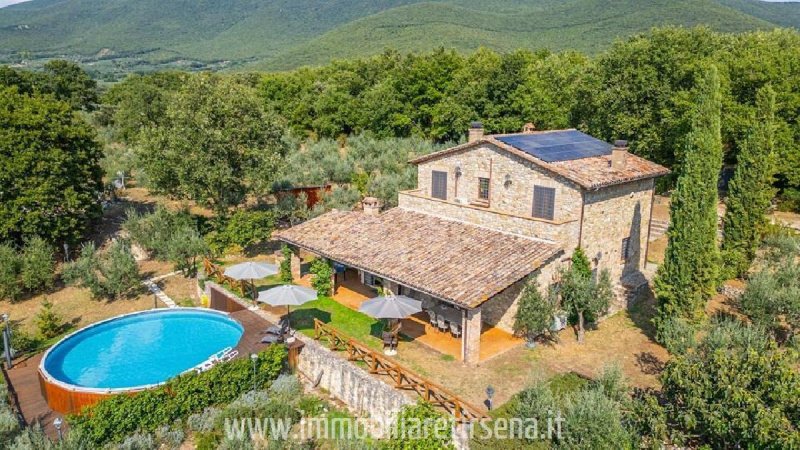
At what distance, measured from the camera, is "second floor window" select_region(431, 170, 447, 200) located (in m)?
27.0

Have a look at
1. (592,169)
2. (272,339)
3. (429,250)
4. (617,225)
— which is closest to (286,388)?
(272,339)

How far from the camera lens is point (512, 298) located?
2191 cm

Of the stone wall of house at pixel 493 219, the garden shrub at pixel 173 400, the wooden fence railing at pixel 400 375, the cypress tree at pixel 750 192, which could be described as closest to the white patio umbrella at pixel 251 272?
the wooden fence railing at pixel 400 375

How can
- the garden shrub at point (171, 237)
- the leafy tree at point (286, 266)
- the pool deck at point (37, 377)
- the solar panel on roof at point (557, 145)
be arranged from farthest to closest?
the garden shrub at point (171, 237), the leafy tree at point (286, 266), the solar panel on roof at point (557, 145), the pool deck at point (37, 377)

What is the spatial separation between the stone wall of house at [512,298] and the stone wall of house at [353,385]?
618 cm

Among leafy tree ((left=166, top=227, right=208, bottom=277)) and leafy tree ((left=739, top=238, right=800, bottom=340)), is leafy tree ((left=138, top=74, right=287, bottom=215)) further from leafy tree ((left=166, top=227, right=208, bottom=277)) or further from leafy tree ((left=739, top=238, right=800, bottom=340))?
leafy tree ((left=739, top=238, right=800, bottom=340))

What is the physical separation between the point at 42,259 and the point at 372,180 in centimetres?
2175

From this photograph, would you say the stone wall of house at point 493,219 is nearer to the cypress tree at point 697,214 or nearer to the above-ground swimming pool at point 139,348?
the cypress tree at point 697,214

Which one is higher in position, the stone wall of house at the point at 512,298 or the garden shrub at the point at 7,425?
the stone wall of house at the point at 512,298

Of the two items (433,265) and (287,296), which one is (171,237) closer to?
(287,296)

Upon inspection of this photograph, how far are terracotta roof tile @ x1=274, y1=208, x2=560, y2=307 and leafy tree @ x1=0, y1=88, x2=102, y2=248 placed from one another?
15000 mm

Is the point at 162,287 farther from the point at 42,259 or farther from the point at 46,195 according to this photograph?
the point at 46,195

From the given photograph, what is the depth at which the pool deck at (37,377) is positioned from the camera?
17.5 m

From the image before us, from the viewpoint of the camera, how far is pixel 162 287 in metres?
29.6
